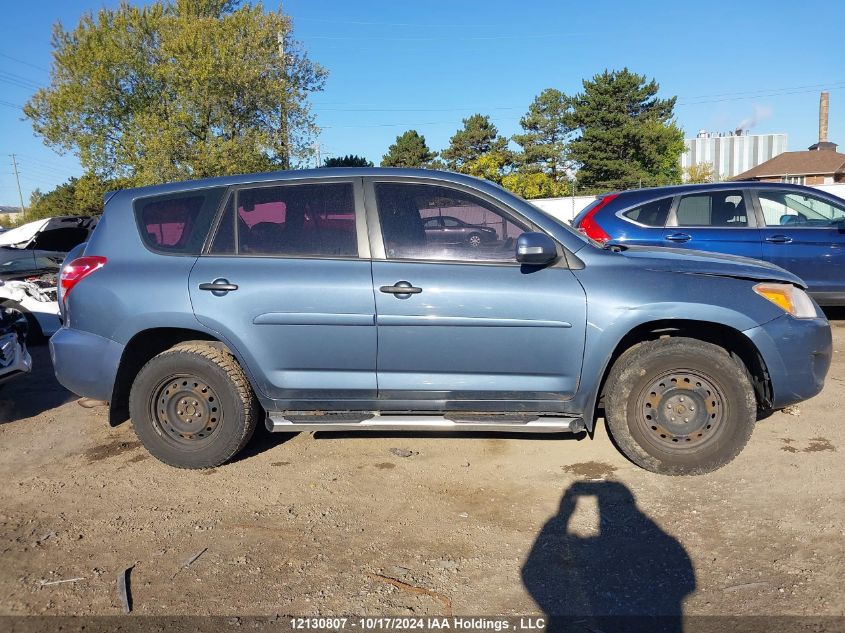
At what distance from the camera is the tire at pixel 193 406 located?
13.6 feet

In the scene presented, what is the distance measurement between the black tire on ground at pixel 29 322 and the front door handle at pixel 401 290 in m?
6.60

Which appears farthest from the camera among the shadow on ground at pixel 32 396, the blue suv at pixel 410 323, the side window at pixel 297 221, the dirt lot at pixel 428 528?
the shadow on ground at pixel 32 396

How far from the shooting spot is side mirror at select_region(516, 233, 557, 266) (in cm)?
375

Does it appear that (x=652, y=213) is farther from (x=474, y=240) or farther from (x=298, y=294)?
(x=298, y=294)

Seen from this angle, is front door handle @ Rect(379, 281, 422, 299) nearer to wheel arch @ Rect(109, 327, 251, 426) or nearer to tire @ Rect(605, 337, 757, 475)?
wheel arch @ Rect(109, 327, 251, 426)

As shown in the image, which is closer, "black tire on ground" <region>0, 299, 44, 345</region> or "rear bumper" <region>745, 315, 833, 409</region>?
"rear bumper" <region>745, 315, 833, 409</region>

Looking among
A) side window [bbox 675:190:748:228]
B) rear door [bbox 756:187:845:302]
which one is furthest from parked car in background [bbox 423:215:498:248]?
rear door [bbox 756:187:845:302]

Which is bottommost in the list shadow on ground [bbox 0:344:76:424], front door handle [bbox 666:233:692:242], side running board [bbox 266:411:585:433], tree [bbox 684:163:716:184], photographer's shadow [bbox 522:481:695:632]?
photographer's shadow [bbox 522:481:695:632]

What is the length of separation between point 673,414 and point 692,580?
122cm

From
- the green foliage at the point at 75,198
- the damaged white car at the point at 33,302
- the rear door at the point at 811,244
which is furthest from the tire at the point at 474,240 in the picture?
the green foliage at the point at 75,198

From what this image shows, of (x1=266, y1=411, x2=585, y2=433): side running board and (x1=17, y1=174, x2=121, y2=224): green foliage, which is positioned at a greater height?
(x1=17, y1=174, x2=121, y2=224): green foliage

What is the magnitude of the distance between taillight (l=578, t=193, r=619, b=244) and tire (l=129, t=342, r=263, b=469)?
15.1 ft

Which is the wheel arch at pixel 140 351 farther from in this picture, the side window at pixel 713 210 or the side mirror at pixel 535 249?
the side window at pixel 713 210

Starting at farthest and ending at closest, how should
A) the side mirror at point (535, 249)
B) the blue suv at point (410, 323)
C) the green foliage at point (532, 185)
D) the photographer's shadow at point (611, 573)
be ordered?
the green foliage at point (532, 185)
the blue suv at point (410, 323)
the side mirror at point (535, 249)
the photographer's shadow at point (611, 573)
